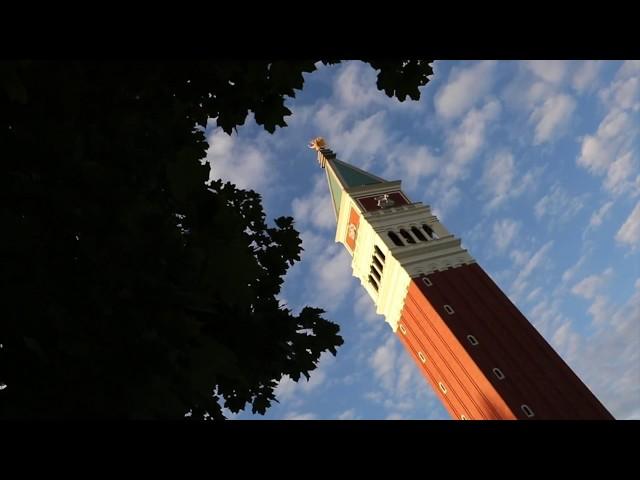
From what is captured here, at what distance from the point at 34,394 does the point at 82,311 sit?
501 mm

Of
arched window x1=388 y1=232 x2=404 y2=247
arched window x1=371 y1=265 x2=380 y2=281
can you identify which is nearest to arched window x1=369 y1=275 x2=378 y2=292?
arched window x1=371 y1=265 x2=380 y2=281

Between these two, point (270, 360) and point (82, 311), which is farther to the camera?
point (270, 360)

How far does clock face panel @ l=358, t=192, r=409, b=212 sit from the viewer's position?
47.6 meters

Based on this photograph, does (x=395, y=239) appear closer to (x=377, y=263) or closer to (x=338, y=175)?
(x=377, y=263)

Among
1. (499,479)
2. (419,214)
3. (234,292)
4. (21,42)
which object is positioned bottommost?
(499,479)

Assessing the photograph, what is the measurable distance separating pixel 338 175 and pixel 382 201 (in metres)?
6.22

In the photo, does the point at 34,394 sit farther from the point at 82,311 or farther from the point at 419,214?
the point at 419,214

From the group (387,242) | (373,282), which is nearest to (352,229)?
(373,282)

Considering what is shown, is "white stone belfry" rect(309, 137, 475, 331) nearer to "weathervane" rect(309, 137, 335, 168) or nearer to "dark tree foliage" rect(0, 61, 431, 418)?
"weathervane" rect(309, 137, 335, 168)

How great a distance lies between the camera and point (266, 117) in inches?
225

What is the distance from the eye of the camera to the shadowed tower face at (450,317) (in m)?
34.0

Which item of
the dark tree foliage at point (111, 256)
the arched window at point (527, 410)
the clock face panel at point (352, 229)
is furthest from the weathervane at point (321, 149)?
the dark tree foliage at point (111, 256)

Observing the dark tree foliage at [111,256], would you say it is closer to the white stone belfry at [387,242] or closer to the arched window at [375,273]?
the white stone belfry at [387,242]

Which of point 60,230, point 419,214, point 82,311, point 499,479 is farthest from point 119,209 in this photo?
point 419,214
